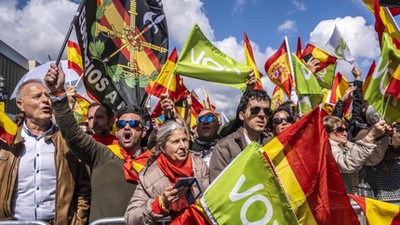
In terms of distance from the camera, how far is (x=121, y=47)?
5.34 metres

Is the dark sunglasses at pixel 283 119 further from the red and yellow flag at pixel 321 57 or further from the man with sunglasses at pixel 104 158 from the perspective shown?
the red and yellow flag at pixel 321 57

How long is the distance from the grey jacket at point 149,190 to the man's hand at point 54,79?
0.92m

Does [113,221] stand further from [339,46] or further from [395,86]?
[339,46]

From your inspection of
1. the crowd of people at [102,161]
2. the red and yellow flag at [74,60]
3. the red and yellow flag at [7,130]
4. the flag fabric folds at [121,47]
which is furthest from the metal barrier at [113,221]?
the red and yellow flag at [74,60]

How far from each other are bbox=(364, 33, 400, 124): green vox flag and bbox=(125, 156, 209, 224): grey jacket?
1.78 meters

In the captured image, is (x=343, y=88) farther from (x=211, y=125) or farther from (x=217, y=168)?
(x=217, y=168)

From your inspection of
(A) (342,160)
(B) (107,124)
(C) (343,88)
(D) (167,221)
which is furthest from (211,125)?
(C) (343,88)

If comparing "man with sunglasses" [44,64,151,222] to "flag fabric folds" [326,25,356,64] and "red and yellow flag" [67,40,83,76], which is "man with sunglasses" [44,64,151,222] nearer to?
"red and yellow flag" [67,40,83,76]

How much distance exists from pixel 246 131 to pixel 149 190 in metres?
1.21

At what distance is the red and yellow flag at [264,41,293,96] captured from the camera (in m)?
7.78

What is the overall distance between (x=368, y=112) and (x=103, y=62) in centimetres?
290

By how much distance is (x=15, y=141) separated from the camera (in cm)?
388

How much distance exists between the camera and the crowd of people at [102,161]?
354 centimetres

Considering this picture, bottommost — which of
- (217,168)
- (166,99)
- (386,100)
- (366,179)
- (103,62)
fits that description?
(366,179)
